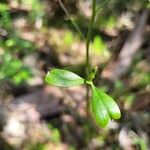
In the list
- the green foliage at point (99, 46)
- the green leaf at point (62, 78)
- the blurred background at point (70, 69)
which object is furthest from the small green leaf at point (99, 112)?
the green foliage at point (99, 46)

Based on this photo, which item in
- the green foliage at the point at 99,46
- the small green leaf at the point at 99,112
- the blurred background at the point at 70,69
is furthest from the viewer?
the green foliage at the point at 99,46

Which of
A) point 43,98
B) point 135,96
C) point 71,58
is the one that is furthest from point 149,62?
point 43,98

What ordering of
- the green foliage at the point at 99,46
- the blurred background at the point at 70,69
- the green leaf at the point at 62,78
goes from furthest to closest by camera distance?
the green foliage at the point at 99,46
the blurred background at the point at 70,69
the green leaf at the point at 62,78

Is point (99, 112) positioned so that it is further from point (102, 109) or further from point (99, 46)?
point (99, 46)

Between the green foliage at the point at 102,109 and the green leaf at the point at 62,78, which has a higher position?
the green leaf at the point at 62,78

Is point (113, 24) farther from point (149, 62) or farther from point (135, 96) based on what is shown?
point (135, 96)

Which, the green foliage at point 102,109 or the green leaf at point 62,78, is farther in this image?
the green leaf at point 62,78

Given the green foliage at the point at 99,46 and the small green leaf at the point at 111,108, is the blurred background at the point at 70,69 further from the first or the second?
the small green leaf at the point at 111,108

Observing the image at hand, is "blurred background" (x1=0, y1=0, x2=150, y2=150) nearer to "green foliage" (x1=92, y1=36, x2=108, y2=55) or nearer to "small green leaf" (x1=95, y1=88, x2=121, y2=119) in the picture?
"green foliage" (x1=92, y1=36, x2=108, y2=55)

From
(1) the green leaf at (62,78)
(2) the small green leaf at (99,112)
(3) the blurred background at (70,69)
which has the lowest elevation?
(3) the blurred background at (70,69)
